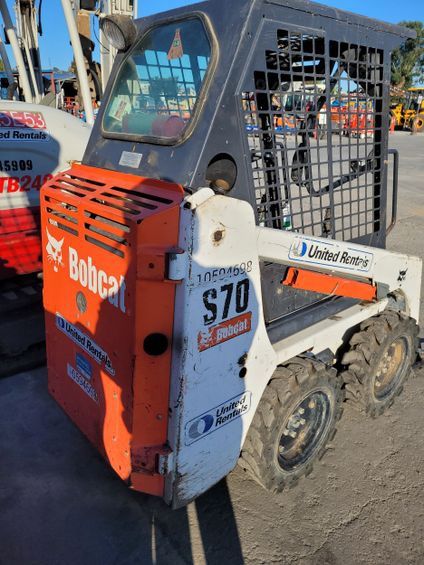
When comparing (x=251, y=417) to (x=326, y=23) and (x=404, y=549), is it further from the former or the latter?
(x=326, y=23)

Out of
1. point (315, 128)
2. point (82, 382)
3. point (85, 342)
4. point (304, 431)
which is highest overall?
point (315, 128)

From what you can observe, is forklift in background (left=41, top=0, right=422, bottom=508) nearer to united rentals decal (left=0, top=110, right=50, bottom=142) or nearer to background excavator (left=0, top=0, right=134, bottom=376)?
background excavator (left=0, top=0, right=134, bottom=376)

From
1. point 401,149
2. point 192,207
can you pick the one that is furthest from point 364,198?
point 401,149

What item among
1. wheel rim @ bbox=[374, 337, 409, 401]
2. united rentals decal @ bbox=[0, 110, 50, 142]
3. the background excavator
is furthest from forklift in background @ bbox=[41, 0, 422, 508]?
united rentals decal @ bbox=[0, 110, 50, 142]

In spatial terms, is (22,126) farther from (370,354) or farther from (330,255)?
(370,354)

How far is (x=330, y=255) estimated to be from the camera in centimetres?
246

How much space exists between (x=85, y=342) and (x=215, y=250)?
37.3 inches

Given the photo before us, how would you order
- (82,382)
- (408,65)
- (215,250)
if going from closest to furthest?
(215,250) → (82,382) → (408,65)

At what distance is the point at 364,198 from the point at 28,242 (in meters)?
3.63

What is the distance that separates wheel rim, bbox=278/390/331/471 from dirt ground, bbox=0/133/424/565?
0.18 metres

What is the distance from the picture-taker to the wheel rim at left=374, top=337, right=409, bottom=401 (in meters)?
3.36

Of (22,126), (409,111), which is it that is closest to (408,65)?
(409,111)

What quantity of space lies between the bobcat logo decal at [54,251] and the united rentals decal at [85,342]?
315mm

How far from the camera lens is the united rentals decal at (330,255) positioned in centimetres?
230
